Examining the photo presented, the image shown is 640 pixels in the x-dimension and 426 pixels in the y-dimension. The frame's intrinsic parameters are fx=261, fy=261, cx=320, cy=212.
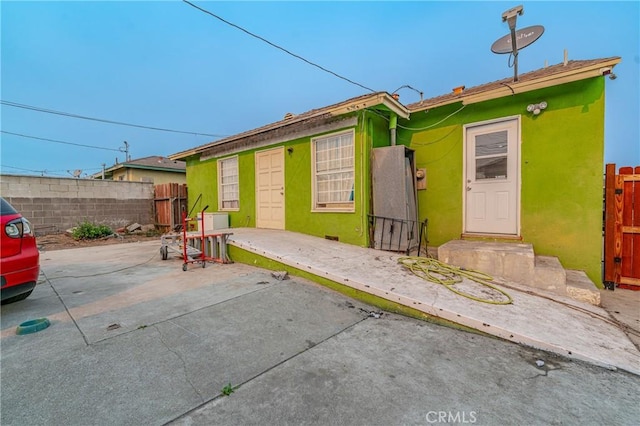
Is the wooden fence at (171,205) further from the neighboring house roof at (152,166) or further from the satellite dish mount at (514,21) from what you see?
the satellite dish mount at (514,21)

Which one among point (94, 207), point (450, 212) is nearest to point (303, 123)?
point (450, 212)

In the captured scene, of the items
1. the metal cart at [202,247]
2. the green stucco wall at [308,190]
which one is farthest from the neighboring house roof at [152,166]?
the metal cart at [202,247]

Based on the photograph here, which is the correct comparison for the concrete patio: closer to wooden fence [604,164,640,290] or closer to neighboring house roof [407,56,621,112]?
wooden fence [604,164,640,290]

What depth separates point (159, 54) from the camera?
12.4m

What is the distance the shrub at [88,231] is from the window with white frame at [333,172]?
902 cm

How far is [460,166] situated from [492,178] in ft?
2.07

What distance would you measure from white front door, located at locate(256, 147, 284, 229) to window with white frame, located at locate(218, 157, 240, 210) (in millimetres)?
1188

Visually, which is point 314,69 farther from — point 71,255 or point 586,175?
point 71,255

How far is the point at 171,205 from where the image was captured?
11.4 meters

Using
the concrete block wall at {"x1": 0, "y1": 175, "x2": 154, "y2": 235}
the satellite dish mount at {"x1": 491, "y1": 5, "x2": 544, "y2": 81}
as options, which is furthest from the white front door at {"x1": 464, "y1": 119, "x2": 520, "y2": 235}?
the concrete block wall at {"x1": 0, "y1": 175, "x2": 154, "y2": 235}

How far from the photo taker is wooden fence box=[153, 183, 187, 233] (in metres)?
11.4

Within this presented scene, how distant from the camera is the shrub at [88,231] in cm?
948

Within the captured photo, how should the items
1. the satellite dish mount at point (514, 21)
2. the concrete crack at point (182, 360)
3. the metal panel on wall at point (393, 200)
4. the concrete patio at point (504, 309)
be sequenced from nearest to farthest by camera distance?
the concrete crack at point (182, 360), the concrete patio at point (504, 309), the satellite dish mount at point (514, 21), the metal panel on wall at point (393, 200)

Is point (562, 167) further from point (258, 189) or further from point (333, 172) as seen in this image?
Answer: point (258, 189)
